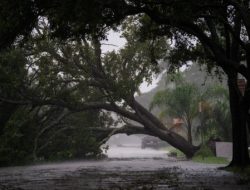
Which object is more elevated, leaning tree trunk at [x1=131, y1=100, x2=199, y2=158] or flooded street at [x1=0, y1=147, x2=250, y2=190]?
leaning tree trunk at [x1=131, y1=100, x2=199, y2=158]

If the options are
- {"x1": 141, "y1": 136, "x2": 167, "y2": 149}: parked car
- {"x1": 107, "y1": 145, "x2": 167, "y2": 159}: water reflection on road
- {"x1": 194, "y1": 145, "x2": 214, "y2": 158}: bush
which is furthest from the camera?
{"x1": 141, "y1": 136, "x2": 167, "y2": 149}: parked car

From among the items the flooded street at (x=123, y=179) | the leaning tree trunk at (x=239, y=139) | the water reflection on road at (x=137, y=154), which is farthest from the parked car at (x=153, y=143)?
the flooded street at (x=123, y=179)

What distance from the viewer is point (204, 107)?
3084cm

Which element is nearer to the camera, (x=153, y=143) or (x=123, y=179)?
(x=123, y=179)

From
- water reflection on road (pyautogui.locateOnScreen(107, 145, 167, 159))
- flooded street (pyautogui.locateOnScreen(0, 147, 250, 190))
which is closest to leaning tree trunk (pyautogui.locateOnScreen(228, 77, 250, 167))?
flooded street (pyautogui.locateOnScreen(0, 147, 250, 190))

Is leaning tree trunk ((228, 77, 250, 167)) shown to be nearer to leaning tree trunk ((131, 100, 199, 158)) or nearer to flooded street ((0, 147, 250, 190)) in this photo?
flooded street ((0, 147, 250, 190))

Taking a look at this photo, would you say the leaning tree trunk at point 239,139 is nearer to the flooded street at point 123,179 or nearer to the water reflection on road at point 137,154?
the flooded street at point 123,179

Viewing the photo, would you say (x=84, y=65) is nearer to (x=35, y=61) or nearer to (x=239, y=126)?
(x=35, y=61)

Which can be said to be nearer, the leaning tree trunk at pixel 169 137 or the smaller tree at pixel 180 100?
the leaning tree trunk at pixel 169 137

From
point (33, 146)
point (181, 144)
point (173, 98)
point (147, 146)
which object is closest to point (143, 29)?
point (33, 146)

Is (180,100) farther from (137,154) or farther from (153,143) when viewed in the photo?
(153,143)

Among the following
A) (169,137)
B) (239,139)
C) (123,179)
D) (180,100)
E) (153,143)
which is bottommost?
(123,179)

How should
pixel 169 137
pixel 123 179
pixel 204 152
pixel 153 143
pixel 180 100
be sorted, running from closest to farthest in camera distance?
pixel 123 179, pixel 204 152, pixel 169 137, pixel 180 100, pixel 153 143

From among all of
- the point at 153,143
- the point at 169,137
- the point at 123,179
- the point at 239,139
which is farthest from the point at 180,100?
the point at 153,143
